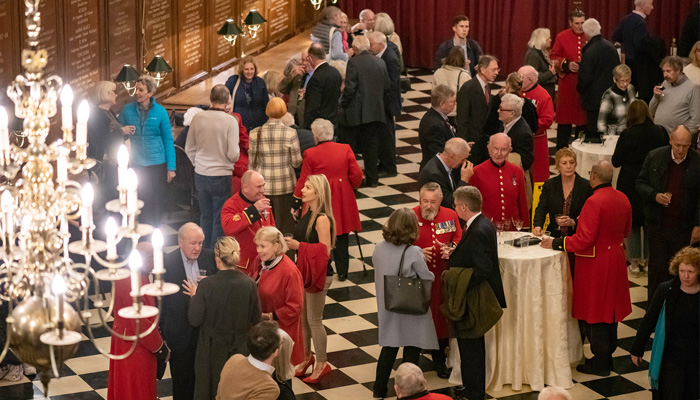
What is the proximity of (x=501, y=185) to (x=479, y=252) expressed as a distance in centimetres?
133

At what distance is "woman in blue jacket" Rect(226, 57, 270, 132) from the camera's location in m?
11.3

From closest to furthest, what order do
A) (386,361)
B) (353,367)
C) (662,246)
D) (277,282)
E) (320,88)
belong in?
(277,282)
(386,361)
(353,367)
(662,246)
(320,88)

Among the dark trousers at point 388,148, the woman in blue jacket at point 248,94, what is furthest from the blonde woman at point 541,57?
the woman in blue jacket at point 248,94

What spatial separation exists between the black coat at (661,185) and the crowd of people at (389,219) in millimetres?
13

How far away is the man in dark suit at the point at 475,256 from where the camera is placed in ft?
25.0

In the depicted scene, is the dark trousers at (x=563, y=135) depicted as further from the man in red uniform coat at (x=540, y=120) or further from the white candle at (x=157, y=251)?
the white candle at (x=157, y=251)

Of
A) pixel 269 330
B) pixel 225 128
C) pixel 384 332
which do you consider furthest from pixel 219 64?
pixel 269 330

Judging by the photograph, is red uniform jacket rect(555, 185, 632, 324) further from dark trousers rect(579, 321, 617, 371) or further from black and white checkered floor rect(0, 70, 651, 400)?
black and white checkered floor rect(0, 70, 651, 400)

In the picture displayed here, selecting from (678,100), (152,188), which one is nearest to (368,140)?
(152,188)

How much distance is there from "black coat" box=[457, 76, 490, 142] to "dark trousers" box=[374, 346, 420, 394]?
3.58 meters

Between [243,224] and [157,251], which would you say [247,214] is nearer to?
[243,224]

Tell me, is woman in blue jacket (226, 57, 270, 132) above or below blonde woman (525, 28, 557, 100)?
below

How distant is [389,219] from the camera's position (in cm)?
764

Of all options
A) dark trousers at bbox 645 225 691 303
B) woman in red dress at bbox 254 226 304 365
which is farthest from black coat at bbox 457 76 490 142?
woman in red dress at bbox 254 226 304 365
